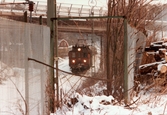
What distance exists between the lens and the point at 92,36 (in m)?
6.20

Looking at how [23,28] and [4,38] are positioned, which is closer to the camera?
[4,38]

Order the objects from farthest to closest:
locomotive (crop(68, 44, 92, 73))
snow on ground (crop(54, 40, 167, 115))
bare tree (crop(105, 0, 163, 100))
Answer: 1. bare tree (crop(105, 0, 163, 100))
2. locomotive (crop(68, 44, 92, 73))
3. snow on ground (crop(54, 40, 167, 115))

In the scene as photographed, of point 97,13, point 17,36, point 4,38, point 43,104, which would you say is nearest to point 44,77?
point 43,104

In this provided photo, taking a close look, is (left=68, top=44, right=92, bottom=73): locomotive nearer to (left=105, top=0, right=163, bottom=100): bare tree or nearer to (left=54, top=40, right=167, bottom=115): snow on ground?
(left=54, top=40, right=167, bottom=115): snow on ground

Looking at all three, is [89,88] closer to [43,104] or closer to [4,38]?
[43,104]

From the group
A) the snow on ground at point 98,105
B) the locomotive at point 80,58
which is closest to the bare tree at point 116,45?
the snow on ground at point 98,105

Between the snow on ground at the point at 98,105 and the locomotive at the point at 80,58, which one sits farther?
the locomotive at the point at 80,58

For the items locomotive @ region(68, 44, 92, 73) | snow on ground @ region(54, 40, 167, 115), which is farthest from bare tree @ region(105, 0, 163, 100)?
locomotive @ region(68, 44, 92, 73)

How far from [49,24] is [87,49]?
3.23ft

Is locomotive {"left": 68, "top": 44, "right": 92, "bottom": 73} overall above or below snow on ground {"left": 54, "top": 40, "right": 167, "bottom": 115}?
above

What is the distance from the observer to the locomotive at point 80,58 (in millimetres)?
5875

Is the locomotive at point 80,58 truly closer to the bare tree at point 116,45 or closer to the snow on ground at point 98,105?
the snow on ground at point 98,105

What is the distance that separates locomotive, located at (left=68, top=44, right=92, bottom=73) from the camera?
5.88 metres

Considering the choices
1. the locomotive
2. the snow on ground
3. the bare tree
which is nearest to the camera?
the snow on ground
